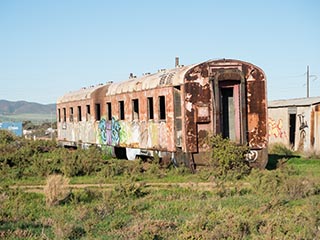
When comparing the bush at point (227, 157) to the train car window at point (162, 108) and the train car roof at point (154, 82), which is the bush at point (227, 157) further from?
the train car window at point (162, 108)

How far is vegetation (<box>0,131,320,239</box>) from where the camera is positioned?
918cm

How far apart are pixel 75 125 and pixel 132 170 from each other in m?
12.6

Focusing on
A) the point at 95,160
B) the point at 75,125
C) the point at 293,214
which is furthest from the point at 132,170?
the point at 75,125

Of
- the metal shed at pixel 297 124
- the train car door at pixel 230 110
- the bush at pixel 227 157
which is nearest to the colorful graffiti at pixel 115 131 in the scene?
the train car door at pixel 230 110

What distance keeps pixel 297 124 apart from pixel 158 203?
15703mm

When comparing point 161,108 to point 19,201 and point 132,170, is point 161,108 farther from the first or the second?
point 19,201

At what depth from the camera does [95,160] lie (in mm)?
20156

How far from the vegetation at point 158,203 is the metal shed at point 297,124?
18.4 feet

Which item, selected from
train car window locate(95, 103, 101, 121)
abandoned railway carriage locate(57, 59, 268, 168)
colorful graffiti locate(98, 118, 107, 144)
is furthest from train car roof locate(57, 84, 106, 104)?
abandoned railway carriage locate(57, 59, 268, 168)

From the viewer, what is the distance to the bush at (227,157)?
1684cm

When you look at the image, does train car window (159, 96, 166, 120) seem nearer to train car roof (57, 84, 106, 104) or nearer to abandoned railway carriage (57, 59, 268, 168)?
abandoned railway carriage (57, 59, 268, 168)

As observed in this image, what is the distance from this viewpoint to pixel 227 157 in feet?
55.2

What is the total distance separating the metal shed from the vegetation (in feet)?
18.4

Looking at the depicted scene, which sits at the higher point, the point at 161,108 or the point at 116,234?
the point at 161,108
